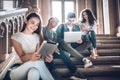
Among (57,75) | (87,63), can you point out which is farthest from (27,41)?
(87,63)

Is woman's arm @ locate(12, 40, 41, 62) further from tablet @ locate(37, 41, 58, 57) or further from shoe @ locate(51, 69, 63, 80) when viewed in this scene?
shoe @ locate(51, 69, 63, 80)

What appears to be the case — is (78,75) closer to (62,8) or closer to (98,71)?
(98,71)

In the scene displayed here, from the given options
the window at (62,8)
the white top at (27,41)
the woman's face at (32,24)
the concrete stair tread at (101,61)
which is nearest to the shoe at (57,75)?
the concrete stair tread at (101,61)

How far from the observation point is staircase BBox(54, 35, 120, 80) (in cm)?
344

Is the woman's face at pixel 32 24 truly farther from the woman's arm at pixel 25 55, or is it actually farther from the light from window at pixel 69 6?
the light from window at pixel 69 6

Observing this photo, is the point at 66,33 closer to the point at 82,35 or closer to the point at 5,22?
the point at 82,35

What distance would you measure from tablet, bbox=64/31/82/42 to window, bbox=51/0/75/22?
4712mm

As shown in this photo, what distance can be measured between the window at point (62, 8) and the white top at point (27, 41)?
5.78m

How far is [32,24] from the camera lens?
282 centimetres

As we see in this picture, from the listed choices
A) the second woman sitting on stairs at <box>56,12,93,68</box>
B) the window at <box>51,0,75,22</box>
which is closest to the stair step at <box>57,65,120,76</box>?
the second woman sitting on stairs at <box>56,12,93,68</box>

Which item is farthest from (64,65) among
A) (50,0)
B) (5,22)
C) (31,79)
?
(50,0)

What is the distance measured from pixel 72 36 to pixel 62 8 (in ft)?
16.2

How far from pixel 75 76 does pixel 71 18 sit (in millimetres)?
1234

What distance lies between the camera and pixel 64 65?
3699 millimetres
